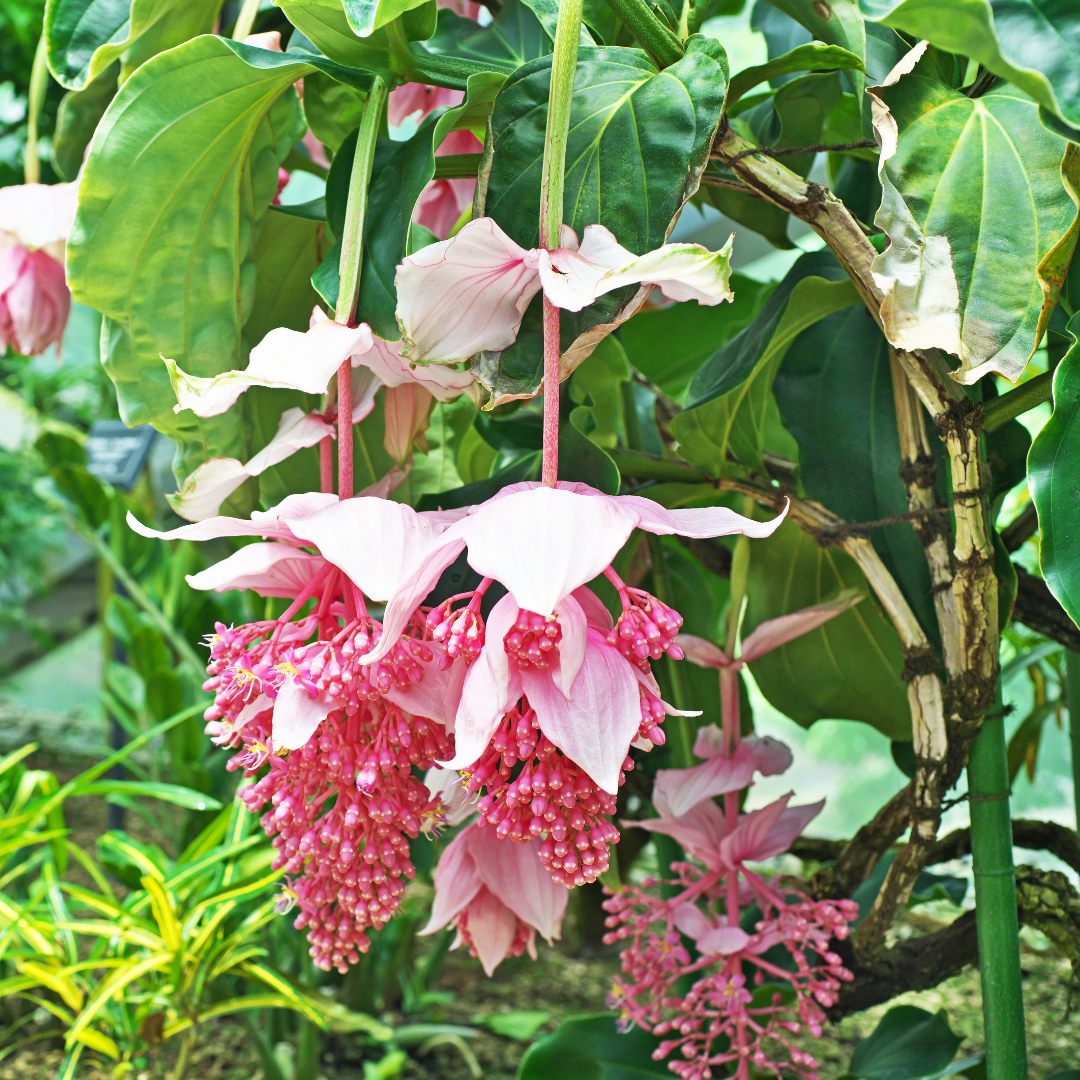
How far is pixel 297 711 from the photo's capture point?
0.25 meters

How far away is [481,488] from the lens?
39cm

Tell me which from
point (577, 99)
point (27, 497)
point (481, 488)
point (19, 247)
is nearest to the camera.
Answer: point (577, 99)

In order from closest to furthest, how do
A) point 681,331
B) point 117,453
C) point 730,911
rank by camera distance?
point 730,911
point 681,331
point 117,453

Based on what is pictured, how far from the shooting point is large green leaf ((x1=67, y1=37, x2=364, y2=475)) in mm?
312

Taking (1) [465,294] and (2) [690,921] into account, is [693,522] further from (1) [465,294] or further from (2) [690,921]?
(2) [690,921]

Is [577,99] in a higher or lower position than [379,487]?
higher

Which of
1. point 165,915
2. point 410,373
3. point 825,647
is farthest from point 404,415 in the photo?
point 165,915

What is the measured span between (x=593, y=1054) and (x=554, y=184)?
0.42 m

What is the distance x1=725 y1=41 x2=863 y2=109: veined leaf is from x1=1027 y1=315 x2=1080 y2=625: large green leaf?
0.12 metres

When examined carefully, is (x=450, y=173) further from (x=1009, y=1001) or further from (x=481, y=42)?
(x=1009, y=1001)

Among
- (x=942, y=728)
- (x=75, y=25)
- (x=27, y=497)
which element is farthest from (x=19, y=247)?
(x=27, y=497)

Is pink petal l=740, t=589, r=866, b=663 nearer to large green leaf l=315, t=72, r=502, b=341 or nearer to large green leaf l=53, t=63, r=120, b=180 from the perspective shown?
large green leaf l=315, t=72, r=502, b=341

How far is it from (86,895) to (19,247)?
1.55 ft

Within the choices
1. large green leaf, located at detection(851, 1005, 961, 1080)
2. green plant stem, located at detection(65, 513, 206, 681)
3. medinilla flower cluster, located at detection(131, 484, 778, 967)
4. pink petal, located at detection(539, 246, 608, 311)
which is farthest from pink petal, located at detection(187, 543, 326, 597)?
green plant stem, located at detection(65, 513, 206, 681)
